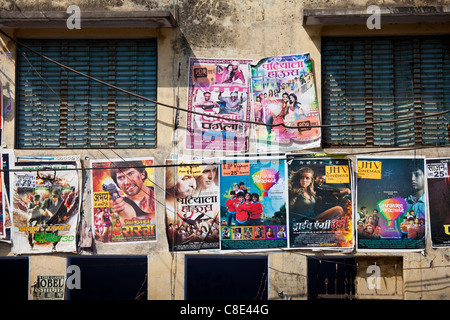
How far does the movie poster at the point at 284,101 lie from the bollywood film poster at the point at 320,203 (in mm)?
376

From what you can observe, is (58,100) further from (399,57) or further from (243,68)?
(399,57)

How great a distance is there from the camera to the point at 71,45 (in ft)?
31.4

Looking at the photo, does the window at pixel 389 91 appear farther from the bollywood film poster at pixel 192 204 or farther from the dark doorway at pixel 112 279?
the dark doorway at pixel 112 279

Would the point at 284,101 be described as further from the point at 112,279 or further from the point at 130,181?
the point at 112,279

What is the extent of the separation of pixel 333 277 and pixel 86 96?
18.1ft

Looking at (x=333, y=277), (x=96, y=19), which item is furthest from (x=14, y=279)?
(x=333, y=277)

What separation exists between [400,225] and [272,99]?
9.42 ft

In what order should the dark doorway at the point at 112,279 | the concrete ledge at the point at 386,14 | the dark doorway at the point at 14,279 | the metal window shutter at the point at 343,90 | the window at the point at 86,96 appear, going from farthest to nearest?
1. the dark doorway at the point at 14,279
2. the dark doorway at the point at 112,279
3. the window at the point at 86,96
4. the metal window shutter at the point at 343,90
5. the concrete ledge at the point at 386,14

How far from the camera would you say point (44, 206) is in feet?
30.5

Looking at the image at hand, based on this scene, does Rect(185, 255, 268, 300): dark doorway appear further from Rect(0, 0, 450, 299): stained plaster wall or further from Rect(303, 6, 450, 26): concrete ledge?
Rect(303, 6, 450, 26): concrete ledge

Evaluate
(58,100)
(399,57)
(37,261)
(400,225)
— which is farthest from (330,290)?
(58,100)

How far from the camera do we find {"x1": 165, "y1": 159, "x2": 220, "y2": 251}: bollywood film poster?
909 cm

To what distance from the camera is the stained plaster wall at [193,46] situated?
29.8 feet

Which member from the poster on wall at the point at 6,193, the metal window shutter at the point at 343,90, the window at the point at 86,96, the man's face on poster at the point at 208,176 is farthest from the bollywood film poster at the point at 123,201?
the metal window shutter at the point at 343,90
